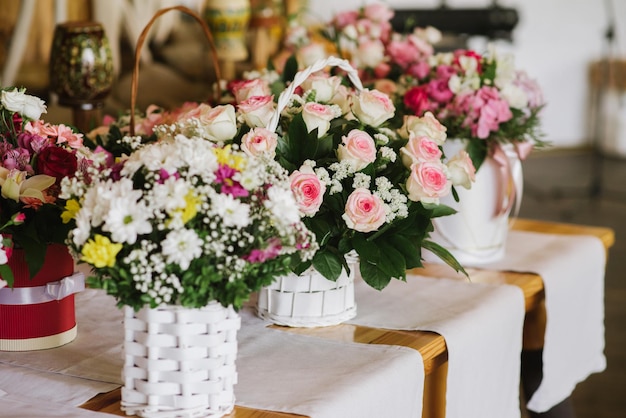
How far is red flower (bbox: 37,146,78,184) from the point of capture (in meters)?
1.23

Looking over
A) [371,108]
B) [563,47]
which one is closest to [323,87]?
[371,108]

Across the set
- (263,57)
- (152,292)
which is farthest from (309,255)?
(263,57)

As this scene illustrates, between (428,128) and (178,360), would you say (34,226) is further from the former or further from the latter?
(428,128)

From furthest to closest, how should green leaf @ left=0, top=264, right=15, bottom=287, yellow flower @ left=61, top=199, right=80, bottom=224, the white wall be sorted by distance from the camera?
1. the white wall
2. green leaf @ left=0, top=264, right=15, bottom=287
3. yellow flower @ left=61, top=199, right=80, bottom=224

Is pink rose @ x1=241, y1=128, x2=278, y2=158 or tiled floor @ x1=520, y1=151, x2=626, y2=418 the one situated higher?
pink rose @ x1=241, y1=128, x2=278, y2=158

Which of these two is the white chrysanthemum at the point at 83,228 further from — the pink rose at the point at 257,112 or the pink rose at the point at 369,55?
the pink rose at the point at 369,55

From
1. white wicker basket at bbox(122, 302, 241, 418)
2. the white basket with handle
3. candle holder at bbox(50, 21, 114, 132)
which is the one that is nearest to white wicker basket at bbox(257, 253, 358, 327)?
the white basket with handle

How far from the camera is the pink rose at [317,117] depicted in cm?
131

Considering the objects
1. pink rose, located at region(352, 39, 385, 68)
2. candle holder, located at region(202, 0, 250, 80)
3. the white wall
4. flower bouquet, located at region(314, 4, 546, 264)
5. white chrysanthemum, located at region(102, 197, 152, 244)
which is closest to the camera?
white chrysanthemum, located at region(102, 197, 152, 244)

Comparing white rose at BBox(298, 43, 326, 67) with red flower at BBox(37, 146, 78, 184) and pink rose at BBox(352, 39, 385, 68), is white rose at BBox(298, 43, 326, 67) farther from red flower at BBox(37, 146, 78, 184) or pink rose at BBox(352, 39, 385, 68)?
red flower at BBox(37, 146, 78, 184)

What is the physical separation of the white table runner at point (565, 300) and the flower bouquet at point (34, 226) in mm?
867

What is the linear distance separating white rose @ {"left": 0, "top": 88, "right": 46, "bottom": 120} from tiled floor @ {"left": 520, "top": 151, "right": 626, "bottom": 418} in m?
1.11

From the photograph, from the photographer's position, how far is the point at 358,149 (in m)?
1.28

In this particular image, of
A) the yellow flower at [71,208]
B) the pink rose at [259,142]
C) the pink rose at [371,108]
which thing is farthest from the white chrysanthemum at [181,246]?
the pink rose at [371,108]
